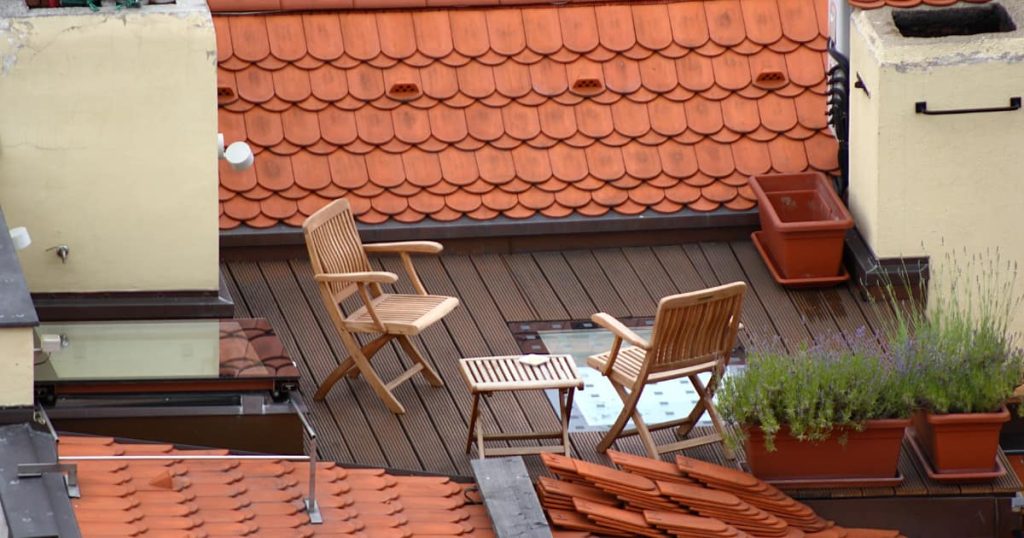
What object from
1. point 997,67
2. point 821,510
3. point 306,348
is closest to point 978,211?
point 997,67

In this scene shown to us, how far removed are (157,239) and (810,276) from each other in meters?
3.12

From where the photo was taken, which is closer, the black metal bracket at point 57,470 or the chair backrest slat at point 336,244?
the black metal bracket at point 57,470

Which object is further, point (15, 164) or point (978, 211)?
point (978, 211)

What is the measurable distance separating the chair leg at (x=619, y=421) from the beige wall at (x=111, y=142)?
2030 millimetres

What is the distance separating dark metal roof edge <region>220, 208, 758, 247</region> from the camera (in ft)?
41.4

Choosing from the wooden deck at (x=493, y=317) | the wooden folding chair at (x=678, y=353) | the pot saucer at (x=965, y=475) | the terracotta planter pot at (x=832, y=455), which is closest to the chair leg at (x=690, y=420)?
the wooden folding chair at (x=678, y=353)

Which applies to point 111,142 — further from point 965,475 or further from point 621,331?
point 965,475

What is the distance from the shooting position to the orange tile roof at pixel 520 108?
12.9 meters

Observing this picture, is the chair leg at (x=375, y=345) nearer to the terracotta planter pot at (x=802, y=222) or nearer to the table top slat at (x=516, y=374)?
the table top slat at (x=516, y=374)

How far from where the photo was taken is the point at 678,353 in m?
10.7

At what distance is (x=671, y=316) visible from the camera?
34.8ft

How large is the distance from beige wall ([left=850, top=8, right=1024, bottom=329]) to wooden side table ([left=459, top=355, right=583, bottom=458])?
6.76 feet

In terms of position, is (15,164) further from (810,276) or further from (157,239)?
(810,276)

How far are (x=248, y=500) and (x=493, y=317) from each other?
98.4 inches
